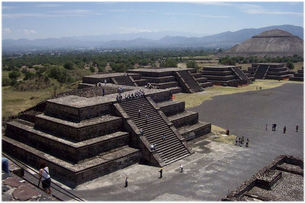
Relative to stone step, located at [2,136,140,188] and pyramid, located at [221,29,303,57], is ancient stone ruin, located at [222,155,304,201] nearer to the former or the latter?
stone step, located at [2,136,140,188]

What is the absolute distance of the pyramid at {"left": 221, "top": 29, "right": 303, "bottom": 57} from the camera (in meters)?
152

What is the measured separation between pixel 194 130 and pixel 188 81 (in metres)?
30.9

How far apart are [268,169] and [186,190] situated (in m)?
5.42

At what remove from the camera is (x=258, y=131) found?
29.9 metres

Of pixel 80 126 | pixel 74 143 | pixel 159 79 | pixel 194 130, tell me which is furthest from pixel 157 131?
pixel 159 79

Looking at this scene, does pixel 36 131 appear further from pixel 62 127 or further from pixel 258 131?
pixel 258 131

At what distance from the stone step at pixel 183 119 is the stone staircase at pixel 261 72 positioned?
2239 inches

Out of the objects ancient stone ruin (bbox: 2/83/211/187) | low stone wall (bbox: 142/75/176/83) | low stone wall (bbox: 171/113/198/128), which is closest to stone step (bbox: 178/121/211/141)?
ancient stone ruin (bbox: 2/83/211/187)

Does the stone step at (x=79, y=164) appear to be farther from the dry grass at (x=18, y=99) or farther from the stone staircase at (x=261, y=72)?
the stone staircase at (x=261, y=72)

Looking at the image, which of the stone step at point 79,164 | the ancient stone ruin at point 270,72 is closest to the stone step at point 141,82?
the stone step at point 79,164

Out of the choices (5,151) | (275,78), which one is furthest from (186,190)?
(275,78)

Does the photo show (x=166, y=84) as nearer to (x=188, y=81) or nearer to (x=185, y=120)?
(x=188, y=81)

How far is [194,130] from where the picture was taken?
1034 inches

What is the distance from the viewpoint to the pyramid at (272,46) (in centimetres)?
15210
